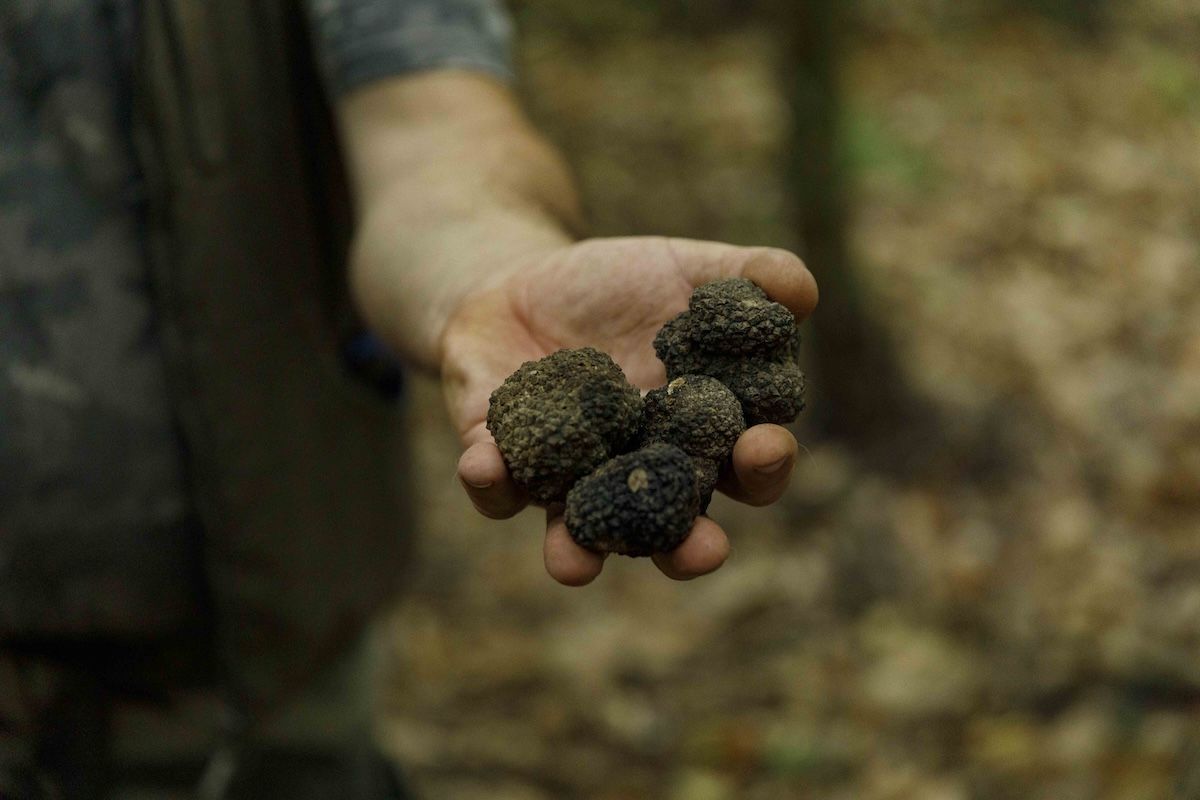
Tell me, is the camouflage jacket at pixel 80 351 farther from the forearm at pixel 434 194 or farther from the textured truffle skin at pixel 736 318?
the textured truffle skin at pixel 736 318

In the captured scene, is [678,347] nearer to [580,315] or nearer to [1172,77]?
[580,315]

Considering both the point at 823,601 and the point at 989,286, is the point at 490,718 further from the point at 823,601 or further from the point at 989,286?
the point at 989,286

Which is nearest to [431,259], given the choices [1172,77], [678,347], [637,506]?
[678,347]

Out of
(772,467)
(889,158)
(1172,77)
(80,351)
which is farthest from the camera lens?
(1172,77)

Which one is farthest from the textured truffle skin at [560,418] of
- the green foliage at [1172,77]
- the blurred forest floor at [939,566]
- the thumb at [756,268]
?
the green foliage at [1172,77]

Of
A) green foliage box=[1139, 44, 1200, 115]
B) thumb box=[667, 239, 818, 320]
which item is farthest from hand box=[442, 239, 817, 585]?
green foliage box=[1139, 44, 1200, 115]

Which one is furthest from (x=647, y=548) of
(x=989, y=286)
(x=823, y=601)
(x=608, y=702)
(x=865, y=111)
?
(x=865, y=111)

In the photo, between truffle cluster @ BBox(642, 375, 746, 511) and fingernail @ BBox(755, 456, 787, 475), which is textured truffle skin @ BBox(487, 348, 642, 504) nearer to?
truffle cluster @ BBox(642, 375, 746, 511)
